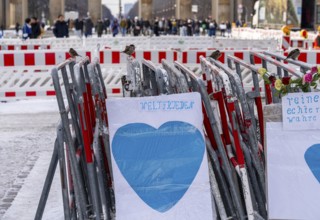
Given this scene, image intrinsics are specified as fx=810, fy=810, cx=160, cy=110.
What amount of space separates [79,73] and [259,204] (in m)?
1.51

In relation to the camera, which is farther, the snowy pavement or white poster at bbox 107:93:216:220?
the snowy pavement

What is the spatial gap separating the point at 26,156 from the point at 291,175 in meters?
5.00

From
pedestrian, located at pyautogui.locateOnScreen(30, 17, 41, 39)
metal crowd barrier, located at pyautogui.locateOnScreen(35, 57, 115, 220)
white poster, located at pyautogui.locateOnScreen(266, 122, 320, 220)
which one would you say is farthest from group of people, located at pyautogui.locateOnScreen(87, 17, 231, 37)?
white poster, located at pyautogui.locateOnScreen(266, 122, 320, 220)

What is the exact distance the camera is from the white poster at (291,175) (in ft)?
16.1

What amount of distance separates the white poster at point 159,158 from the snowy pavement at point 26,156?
171cm

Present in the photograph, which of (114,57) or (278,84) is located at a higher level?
(278,84)

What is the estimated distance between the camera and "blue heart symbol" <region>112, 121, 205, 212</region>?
4.98m

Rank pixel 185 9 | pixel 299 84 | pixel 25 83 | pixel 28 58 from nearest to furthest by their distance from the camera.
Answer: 1. pixel 299 84
2. pixel 28 58
3. pixel 25 83
4. pixel 185 9

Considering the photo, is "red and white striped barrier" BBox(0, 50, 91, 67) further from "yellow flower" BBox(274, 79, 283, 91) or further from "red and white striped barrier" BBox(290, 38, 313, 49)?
"red and white striped barrier" BBox(290, 38, 313, 49)

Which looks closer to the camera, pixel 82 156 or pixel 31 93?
pixel 82 156

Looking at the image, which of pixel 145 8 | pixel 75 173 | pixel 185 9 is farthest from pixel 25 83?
pixel 145 8

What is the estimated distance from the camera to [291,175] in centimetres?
495

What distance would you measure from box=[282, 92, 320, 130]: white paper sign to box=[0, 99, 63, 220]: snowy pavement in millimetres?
2421

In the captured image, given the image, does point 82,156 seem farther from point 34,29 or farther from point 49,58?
point 34,29
